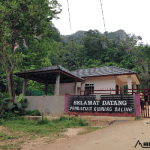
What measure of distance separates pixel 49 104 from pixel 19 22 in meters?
6.94

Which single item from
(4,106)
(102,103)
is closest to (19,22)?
(4,106)

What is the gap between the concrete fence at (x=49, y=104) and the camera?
10898mm

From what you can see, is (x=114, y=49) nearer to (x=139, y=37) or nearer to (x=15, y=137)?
(x=139, y=37)

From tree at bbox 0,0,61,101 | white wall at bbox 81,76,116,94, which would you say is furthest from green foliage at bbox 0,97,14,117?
white wall at bbox 81,76,116,94

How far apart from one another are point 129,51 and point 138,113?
36566mm

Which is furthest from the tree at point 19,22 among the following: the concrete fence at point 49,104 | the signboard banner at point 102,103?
the signboard banner at point 102,103

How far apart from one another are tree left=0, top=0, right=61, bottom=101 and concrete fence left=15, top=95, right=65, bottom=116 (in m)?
1.90

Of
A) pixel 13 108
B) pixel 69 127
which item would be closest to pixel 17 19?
pixel 13 108

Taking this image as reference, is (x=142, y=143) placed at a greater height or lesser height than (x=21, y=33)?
lesser

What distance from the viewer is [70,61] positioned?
3170 cm

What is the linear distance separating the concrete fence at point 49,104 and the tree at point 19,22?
1.90 meters

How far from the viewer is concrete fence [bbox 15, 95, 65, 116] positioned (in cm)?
1090

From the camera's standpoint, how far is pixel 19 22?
41.1 feet

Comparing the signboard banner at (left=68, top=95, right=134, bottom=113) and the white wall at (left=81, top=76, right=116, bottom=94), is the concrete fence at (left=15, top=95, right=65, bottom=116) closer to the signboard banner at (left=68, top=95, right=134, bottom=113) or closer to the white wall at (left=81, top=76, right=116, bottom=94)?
the signboard banner at (left=68, top=95, right=134, bottom=113)
